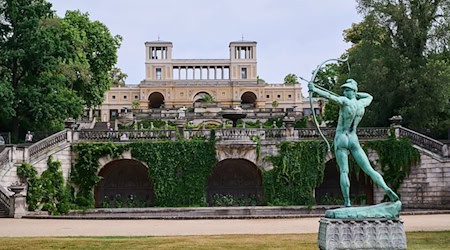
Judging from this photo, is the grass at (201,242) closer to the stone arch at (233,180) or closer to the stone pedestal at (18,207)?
the stone pedestal at (18,207)

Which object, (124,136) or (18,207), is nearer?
(18,207)

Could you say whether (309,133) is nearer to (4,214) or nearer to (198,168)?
(198,168)

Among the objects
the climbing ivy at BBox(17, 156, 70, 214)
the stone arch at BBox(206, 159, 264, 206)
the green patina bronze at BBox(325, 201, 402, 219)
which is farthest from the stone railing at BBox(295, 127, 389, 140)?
the green patina bronze at BBox(325, 201, 402, 219)

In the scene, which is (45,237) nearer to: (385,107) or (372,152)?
(372,152)

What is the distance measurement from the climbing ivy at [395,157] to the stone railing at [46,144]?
48.8 feet

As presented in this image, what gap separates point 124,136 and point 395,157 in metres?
13.4

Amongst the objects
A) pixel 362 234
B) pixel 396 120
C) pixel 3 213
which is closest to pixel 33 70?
pixel 3 213

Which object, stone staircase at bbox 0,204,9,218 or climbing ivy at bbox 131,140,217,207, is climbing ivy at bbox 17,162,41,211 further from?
climbing ivy at bbox 131,140,217,207

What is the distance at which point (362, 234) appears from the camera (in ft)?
36.1

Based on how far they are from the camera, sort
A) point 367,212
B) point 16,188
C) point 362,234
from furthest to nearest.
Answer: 1. point 16,188
2. point 367,212
3. point 362,234

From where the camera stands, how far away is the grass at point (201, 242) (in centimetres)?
1299

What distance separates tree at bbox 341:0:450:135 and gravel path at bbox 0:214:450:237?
10841 millimetres

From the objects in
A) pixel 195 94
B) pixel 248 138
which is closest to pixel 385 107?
pixel 248 138

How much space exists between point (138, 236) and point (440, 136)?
24328mm
